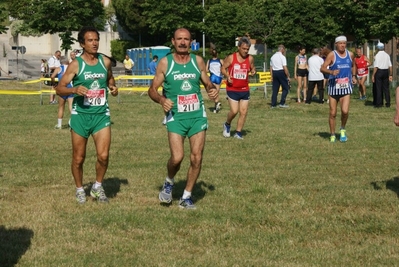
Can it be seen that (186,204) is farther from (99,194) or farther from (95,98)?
(95,98)

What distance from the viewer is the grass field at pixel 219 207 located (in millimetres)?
7012

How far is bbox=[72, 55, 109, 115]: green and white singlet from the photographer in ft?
30.5

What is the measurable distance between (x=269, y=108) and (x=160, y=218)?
57.6ft

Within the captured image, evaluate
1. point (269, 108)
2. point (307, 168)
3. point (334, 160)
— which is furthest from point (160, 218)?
point (269, 108)

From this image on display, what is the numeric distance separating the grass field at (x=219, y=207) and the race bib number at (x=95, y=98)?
1221mm

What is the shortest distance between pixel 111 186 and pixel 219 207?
2.15 m

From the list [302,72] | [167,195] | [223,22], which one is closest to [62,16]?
[223,22]

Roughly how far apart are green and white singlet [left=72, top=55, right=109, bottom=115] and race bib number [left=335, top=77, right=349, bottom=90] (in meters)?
7.05

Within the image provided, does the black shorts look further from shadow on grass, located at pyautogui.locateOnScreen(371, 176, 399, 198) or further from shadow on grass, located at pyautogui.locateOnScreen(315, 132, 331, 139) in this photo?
shadow on grass, located at pyautogui.locateOnScreen(371, 176, 399, 198)

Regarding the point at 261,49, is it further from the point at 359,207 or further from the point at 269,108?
the point at 359,207

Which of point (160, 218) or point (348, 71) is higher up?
point (348, 71)

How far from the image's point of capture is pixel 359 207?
9.02m

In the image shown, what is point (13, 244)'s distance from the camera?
24.2ft

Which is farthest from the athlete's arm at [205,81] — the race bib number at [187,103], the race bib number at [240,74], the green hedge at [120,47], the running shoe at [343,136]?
the green hedge at [120,47]
